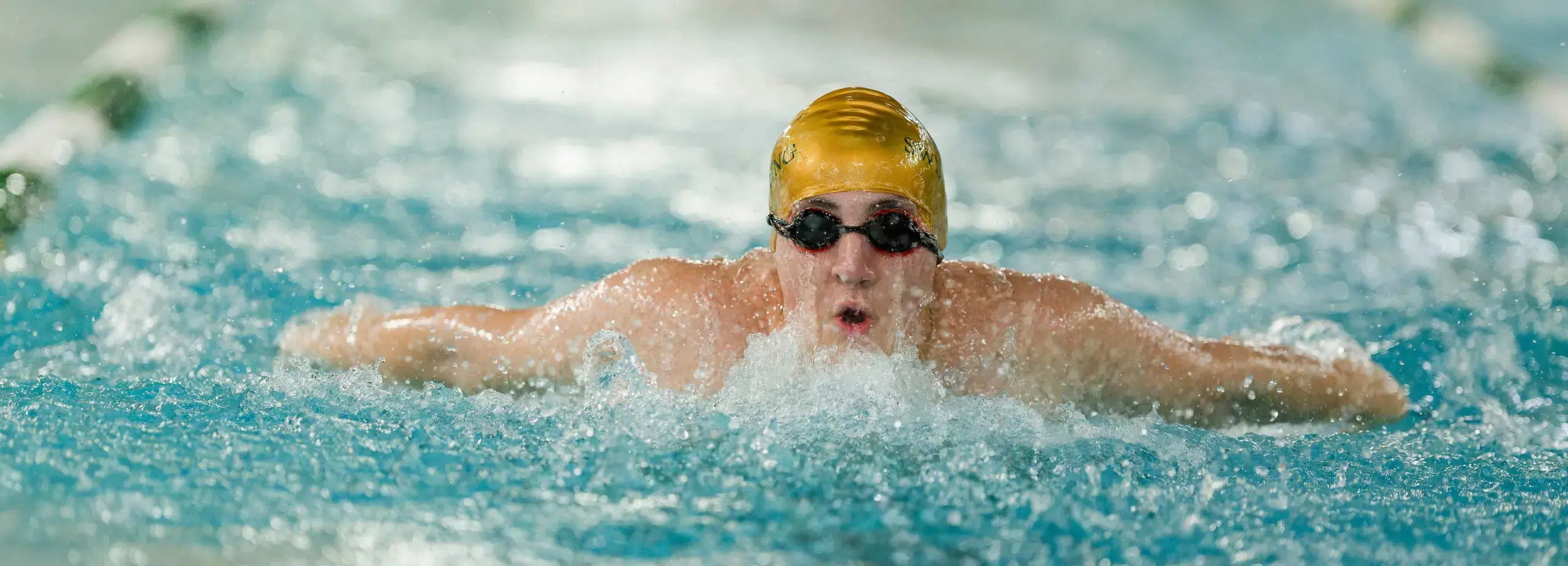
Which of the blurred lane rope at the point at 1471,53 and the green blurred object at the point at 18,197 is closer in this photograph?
the green blurred object at the point at 18,197

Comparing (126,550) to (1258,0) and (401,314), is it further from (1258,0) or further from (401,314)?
(1258,0)

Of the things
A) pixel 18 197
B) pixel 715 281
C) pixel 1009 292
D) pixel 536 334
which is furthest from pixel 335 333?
pixel 18 197

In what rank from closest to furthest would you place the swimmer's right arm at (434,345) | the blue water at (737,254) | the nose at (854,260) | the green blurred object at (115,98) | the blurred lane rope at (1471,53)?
the blue water at (737,254), the nose at (854,260), the swimmer's right arm at (434,345), the green blurred object at (115,98), the blurred lane rope at (1471,53)

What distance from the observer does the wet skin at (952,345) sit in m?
2.78

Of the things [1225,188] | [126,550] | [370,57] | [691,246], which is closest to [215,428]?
[126,550]

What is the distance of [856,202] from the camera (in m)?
2.58

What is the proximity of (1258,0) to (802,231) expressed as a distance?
538 centimetres

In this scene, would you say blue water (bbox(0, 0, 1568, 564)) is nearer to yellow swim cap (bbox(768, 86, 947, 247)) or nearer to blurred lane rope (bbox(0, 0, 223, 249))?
blurred lane rope (bbox(0, 0, 223, 249))

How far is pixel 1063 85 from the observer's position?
21.2 feet

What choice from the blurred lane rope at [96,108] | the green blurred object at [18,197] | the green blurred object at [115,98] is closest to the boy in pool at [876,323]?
the green blurred object at [18,197]

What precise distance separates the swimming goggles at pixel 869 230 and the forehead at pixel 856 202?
0.01 m

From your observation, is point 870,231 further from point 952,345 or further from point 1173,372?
point 1173,372

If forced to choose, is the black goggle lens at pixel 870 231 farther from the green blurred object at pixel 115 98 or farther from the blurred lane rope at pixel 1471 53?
the blurred lane rope at pixel 1471 53

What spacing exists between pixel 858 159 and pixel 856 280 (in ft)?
0.75
